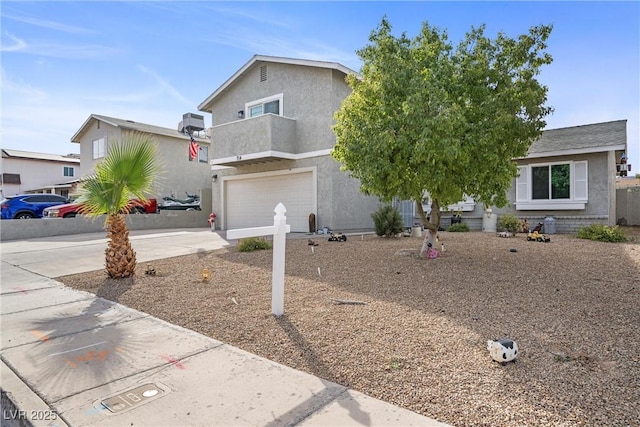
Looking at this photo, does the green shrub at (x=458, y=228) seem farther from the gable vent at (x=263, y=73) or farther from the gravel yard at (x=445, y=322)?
the gable vent at (x=263, y=73)

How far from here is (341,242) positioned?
11.6 metres

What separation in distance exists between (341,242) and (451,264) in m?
4.41

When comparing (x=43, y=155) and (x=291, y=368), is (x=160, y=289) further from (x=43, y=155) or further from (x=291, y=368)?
(x=43, y=155)

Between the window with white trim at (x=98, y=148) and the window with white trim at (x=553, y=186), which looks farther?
the window with white trim at (x=98, y=148)

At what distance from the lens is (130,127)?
23.8 m

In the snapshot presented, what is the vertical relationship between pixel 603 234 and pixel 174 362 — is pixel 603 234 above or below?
above

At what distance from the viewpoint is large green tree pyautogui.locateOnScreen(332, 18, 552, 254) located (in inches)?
271

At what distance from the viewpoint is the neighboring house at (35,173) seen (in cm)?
3475

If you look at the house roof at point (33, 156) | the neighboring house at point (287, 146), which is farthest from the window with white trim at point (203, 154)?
the house roof at point (33, 156)

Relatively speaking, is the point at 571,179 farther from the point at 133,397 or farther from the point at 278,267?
the point at 133,397

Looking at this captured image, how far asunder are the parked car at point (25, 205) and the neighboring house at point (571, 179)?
75.2ft

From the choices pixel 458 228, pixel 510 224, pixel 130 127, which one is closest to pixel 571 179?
pixel 510 224

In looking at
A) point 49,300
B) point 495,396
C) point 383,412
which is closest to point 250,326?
point 383,412

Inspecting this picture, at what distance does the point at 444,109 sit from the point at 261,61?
38.8ft
